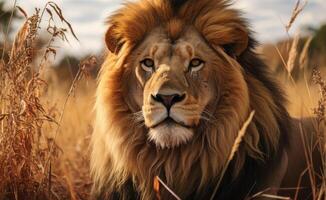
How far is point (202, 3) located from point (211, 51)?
0.31 m

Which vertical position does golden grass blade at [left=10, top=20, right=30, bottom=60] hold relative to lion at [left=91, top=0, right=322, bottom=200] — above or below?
above

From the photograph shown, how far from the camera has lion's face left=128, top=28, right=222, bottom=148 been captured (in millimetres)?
3418

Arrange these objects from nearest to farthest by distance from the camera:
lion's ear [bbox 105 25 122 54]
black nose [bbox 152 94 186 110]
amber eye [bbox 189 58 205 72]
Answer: black nose [bbox 152 94 186 110], amber eye [bbox 189 58 205 72], lion's ear [bbox 105 25 122 54]

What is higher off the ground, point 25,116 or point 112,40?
point 112,40

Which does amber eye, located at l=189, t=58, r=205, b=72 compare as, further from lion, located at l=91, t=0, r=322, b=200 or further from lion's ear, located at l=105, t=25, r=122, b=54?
lion's ear, located at l=105, t=25, r=122, b=54

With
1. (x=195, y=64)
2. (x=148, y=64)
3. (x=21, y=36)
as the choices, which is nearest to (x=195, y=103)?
(x=195, y=64)

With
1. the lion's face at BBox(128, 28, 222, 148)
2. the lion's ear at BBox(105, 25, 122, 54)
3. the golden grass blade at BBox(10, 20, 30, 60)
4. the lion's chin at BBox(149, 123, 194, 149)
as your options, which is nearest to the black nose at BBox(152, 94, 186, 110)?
the lion's face at BBox(128, 28, 222, 148)

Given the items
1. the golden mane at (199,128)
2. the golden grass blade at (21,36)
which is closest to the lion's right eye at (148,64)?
the golden mane at (199,128)

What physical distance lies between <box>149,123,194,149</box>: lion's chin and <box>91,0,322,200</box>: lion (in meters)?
0.01

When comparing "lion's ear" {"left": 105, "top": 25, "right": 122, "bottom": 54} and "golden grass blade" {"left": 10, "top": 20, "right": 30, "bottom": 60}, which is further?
"lion's ear" {"left": 105, "top": 25, "right": 122, "bottom": 54}

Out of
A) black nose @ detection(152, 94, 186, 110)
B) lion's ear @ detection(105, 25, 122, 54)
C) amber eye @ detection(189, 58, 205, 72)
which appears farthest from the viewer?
lion's ear @ detection(105, 25, 122, 54)

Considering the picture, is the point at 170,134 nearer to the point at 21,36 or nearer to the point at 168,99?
the point at 168,99

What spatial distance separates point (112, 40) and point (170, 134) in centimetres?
81

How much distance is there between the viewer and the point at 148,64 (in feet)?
12.4
